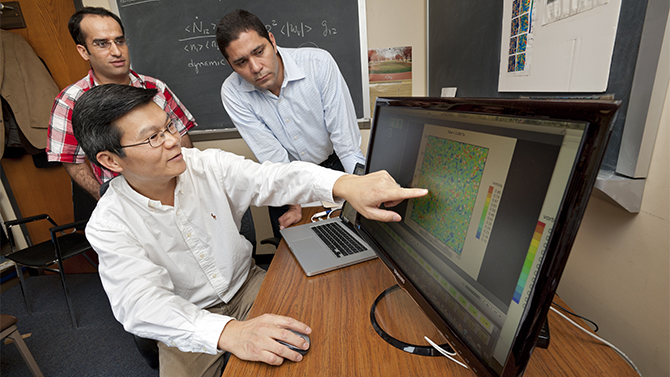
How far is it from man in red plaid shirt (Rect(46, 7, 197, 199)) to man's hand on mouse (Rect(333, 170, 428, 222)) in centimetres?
164

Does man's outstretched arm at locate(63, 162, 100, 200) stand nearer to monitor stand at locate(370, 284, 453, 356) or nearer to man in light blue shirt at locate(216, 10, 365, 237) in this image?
man in light blue shirt at locate(216, 10, 365, 237)

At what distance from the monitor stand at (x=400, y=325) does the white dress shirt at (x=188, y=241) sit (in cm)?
31

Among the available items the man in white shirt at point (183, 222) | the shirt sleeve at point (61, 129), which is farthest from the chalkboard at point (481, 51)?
the shirt sleeve at point (61, 129)

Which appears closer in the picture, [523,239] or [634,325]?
[523,239]

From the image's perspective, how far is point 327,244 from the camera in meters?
1.11

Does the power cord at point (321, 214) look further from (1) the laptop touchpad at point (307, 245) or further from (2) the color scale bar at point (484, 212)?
(2) the color scale bar at point (484, 212)

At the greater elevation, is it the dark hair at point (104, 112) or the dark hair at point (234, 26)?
the dark hair at point (234, 26)

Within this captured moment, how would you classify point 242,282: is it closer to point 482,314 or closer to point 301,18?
point 482,314

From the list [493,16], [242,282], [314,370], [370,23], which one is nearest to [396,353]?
[314,370]

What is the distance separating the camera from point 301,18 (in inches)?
88.2

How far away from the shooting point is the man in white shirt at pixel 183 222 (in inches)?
30.3

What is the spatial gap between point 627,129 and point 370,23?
1.91 metres

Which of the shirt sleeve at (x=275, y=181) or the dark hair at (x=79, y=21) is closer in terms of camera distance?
the shirt sleeve at (x=275, y=181)

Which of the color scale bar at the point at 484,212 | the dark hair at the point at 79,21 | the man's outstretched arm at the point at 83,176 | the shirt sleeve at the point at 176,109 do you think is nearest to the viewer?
the color scale bar at the point at 484,212
